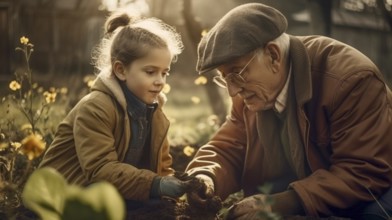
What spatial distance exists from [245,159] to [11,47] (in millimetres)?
9652

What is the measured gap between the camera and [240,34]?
3039 millimetres

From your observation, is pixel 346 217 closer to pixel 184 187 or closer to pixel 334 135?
pixel 334 135

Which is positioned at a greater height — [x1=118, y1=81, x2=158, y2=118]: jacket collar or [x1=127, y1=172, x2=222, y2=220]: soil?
[x1=118, y1=81, x2=158, y2=118]: jacket collar

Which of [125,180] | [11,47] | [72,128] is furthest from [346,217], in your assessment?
[11,47]

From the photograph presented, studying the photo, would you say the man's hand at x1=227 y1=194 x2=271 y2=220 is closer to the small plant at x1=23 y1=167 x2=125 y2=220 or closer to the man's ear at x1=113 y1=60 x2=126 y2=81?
the man's ear at x1=113 y1=60 x2=126 y2=81

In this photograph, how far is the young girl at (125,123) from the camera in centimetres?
319

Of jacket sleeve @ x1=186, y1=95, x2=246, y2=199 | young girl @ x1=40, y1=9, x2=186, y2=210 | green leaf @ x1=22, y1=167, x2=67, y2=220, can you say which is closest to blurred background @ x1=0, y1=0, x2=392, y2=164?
jacket sleeve @ x1=186, y1=95, x2=246, y2=199

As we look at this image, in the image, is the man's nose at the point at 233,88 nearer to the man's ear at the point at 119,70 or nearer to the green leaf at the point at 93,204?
the man's ear at the point at 119,70

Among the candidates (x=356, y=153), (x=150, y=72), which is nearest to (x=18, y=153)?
(x=150, y=72)

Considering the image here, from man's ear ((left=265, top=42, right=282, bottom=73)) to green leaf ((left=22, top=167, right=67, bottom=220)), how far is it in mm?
1478

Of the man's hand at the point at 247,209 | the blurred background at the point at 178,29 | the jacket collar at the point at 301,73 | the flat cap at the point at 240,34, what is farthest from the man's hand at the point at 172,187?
the blurred background at the point at 178,29

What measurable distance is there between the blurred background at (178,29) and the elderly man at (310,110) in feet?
5.36

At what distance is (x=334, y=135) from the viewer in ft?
10.3

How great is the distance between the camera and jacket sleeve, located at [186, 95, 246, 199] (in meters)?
3.58
